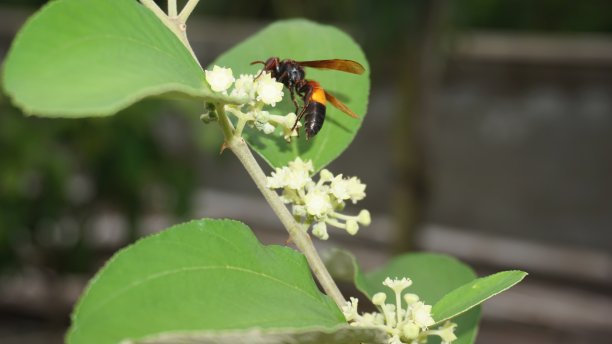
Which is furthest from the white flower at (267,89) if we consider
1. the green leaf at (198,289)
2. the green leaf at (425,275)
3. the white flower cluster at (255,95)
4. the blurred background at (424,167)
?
the blurred background at (424,167)

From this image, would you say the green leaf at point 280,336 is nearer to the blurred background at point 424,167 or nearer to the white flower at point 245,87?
the white flower at point 245,87

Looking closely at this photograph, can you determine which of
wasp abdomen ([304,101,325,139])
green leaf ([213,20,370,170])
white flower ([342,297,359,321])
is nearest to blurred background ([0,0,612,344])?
green leaf ([213,20,370,170])

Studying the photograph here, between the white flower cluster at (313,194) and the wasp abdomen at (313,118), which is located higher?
the wasp abdomen at (313,118)

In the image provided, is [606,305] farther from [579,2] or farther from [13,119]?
[13,119]

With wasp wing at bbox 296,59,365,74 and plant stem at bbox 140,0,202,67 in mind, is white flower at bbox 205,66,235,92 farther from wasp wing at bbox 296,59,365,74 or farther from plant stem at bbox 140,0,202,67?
wasp wing at bbox 296,59,365,74

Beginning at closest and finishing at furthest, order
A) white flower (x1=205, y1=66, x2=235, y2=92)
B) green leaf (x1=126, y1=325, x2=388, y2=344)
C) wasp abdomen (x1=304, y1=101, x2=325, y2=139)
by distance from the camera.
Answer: green leaf (x1=126, y1=325, x2=388, y2=344), white flower (x1=205, y1=66, x2=235, y2=92), wasp abdomen (x1=304, y1=101, x2=325, y2=139)

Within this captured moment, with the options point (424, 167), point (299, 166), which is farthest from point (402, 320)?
point (424, 167)
